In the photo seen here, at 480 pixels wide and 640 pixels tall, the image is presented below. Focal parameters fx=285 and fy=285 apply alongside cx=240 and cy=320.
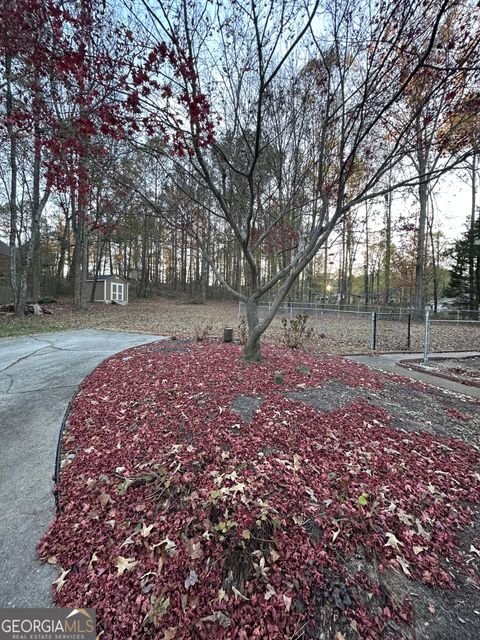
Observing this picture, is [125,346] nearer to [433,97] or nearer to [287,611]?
[287,611]

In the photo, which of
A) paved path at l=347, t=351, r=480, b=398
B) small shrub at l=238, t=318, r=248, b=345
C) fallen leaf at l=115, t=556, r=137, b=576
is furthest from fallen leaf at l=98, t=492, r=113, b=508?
paved path at l=347, t=351, r=480, b=398

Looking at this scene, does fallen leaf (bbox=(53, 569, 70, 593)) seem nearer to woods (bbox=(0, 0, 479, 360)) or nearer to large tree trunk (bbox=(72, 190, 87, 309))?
woods (bbox=(0, 0, 479, 360))

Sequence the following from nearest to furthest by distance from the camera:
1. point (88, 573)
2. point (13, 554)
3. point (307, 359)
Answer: point (88, 573) → point (13, 554) → point (307, 359)

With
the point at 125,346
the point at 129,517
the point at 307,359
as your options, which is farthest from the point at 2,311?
the point at 129,517

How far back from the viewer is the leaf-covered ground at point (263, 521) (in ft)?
4.26

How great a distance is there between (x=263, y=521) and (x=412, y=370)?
16.4 feet

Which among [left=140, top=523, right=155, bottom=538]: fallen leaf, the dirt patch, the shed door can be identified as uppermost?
the shed door

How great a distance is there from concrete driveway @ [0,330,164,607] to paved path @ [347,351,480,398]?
511 cm

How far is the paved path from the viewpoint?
4.43 m

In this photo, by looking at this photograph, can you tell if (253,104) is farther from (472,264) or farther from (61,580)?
(472,264)

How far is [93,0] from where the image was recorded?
2.83 meters

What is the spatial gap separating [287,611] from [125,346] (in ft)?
18.4

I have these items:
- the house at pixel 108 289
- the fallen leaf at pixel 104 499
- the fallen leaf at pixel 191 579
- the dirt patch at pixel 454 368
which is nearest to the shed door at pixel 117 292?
the house at pixel 108 289

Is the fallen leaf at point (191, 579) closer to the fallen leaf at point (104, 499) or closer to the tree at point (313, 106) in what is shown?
the fallen leaf at point (104, 499)
